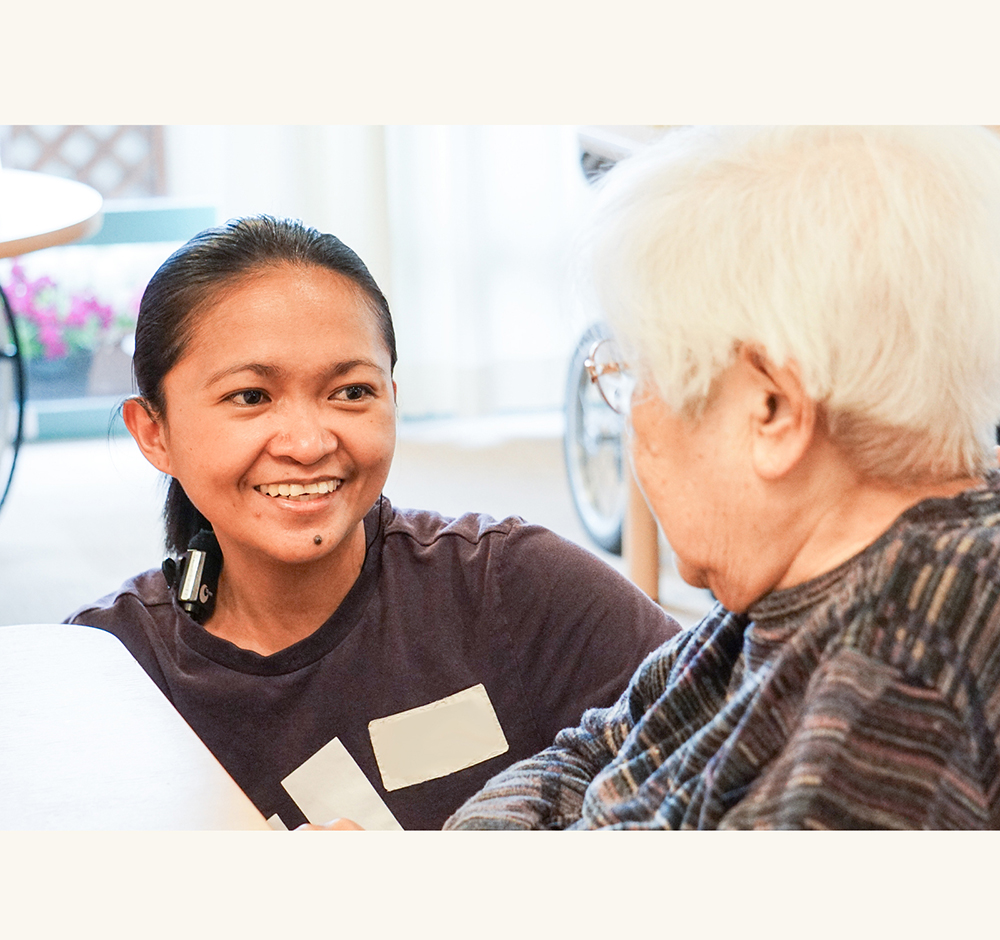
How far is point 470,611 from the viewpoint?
1317 millimetres

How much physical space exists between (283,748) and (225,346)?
0.41 m

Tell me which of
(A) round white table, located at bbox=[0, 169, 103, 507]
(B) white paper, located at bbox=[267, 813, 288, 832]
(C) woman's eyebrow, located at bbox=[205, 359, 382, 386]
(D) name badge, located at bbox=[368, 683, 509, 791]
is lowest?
(B) white paper, located at bbox=[267, 813, 288, 832]

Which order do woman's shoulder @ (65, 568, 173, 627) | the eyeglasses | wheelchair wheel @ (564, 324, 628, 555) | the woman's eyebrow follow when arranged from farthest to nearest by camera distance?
wheelchair wheel @ (564, 324, 628, 555)
woman's shoulder @ (65, 568, 173, 627)
the woman's eyebrow
the eyeglasses

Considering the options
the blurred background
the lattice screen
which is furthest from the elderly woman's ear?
the lattice screen

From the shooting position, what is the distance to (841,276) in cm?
68

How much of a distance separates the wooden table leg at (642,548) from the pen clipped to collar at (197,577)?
1.61 metres

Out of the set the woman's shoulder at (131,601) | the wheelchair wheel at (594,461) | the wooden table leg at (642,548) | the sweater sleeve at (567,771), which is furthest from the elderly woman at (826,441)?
the wheelchair wheel at (594,461)

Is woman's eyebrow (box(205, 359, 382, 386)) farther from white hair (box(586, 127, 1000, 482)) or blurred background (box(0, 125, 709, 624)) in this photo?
blurred background (box(0, 125, 709, 624))

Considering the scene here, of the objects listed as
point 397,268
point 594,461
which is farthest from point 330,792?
point 397,268

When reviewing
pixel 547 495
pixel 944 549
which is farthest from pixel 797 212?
pixel 547 495

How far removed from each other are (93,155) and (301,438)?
4.79 meters

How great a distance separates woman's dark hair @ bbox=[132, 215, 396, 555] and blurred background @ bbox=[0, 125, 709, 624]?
324 cm

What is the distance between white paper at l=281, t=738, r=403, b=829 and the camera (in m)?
1.25

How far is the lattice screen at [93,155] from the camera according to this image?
215 inches
